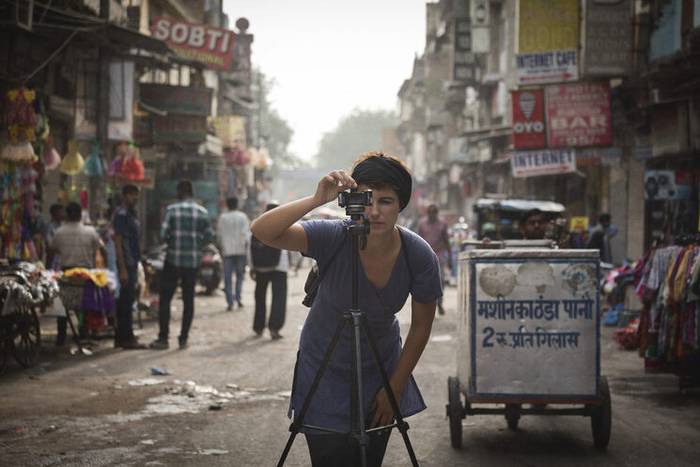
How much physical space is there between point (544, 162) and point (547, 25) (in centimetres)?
274

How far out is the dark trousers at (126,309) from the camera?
12516 millimetres

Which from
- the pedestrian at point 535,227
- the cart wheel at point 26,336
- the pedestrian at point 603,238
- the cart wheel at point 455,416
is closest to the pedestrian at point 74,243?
the cart wheel at point 26,336

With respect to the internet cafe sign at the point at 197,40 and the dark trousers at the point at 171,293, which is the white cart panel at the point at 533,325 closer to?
the dark trousers at the point at 171,293

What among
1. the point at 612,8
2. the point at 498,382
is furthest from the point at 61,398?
the point at 612,8

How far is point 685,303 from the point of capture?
30.8 feet

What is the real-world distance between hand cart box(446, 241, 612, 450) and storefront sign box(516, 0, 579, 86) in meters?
13.6

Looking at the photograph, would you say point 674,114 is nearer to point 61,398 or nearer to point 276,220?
point 61,398

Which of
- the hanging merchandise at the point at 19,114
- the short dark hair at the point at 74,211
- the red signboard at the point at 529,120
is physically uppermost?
the red signboard at the point at 529,120

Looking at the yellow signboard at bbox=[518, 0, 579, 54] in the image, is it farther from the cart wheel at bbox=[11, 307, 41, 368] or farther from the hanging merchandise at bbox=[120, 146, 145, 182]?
the cart wheel at bbox=[11, 307, 41, 368]

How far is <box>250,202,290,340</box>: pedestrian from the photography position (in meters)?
14.0

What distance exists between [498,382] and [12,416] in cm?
377

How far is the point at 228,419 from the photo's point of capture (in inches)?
316

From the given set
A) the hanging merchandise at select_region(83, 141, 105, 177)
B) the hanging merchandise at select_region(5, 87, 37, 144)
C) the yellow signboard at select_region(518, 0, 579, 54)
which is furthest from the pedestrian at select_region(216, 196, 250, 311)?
the yellow signboard at select_region(518, 0, 579, 54)

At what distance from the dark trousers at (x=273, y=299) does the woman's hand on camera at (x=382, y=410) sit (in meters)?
9.99
